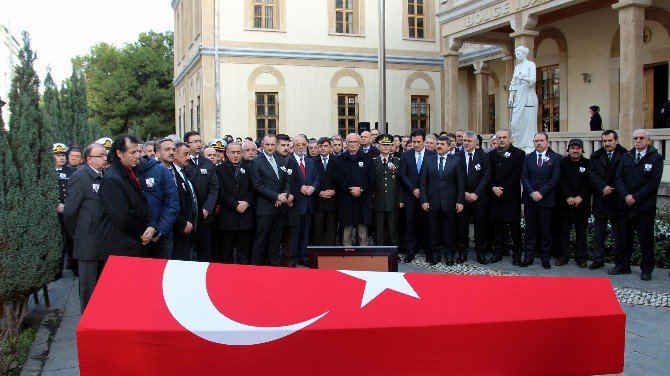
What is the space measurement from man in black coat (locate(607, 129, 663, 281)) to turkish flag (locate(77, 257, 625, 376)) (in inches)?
192

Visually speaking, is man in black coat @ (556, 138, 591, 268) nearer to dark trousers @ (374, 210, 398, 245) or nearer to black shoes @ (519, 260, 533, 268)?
black shoes @ (519, 260, 533, 268)

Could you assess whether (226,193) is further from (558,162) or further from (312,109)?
(312,109)

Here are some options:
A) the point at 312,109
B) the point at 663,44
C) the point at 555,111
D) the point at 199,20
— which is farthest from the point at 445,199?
the point at 199,20

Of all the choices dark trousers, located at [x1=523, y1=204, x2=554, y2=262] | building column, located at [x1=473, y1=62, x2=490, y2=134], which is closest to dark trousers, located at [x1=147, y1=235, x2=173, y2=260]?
dark trousers, located at [x1=523, y1=204, x2=554, y2=262]

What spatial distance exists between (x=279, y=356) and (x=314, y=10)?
25394 millimetres

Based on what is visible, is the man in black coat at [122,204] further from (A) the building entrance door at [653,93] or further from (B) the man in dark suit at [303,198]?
(A) the building entrance door at [653,93]

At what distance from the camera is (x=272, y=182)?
8562 millimetres

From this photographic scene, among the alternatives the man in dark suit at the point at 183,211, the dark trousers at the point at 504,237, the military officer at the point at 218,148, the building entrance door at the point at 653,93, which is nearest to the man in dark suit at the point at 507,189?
the dark trousers at the point at 504,237

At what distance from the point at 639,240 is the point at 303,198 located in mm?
4742

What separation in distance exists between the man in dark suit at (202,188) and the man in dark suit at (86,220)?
205 cm

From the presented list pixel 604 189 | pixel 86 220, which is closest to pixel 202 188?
pixel 86 220

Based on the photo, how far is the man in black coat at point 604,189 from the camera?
859cm

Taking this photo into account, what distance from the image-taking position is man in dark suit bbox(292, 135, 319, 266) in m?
9.34

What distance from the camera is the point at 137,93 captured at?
4612 cm
